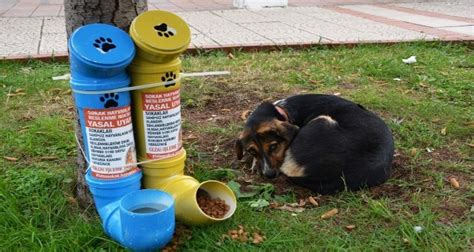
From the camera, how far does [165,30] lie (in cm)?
233

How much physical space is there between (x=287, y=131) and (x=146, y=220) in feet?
4.67

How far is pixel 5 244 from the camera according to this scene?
2.44m

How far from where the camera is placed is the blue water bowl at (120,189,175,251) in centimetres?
214

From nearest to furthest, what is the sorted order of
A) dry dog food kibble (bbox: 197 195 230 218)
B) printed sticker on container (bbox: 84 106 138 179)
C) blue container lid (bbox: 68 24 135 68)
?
blue container lid (bbox: 68 24 135 68) → printed sticker on container (bbox: 84 106 138 179) → dry dog food kibble (bbox: 197 195 230 218)

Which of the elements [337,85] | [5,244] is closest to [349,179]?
[5,244]

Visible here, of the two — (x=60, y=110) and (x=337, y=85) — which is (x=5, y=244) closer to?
(x=60, y=110)

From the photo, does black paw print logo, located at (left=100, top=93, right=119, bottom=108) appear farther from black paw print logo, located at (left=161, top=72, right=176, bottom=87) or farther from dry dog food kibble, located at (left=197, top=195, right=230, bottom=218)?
dry dog food kibble, located at (left=197, top=195, right=230, bottom=218)

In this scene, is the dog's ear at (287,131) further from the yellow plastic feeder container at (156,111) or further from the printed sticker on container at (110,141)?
the printed sticker on container at (110,141)

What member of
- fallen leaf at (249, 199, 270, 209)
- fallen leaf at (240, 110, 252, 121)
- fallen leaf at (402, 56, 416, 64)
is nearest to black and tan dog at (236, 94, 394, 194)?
fallen leaf at (249, 199, 270, 209)

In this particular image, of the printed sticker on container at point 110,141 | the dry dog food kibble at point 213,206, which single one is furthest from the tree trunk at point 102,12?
the dry dog food kibble at point 213,206

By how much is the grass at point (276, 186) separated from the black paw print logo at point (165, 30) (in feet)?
3.25

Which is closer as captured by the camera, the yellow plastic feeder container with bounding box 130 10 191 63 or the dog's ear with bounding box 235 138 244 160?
the yellow plastic feeder container with bounding box 130 10 191 63

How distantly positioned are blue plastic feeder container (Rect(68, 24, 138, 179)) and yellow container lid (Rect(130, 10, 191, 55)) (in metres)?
0.06

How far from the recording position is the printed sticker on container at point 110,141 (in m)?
2.35
